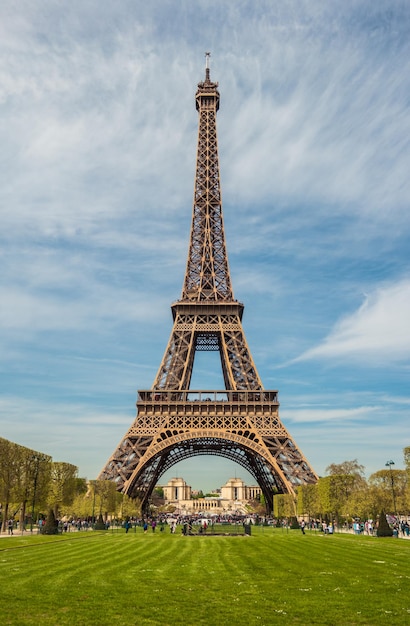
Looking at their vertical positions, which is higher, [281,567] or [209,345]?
[209,345]

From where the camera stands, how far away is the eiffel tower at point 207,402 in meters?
62.6

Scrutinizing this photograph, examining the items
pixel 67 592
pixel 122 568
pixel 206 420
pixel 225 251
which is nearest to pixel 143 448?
pixel 206 420

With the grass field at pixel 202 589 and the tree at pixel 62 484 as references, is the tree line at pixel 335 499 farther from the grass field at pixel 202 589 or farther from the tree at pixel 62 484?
the grass field at pixel 202 589

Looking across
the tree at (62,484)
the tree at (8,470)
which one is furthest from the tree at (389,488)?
the tree at (8,470)

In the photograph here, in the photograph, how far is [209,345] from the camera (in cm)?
8062

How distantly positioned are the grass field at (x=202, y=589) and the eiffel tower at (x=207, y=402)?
36.2 meters

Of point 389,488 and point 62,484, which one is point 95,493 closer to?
point 62,484

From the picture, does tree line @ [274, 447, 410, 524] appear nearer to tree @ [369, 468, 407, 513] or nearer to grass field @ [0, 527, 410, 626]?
tree @ [369, 468, 407, 513]

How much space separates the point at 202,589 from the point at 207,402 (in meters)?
51.7

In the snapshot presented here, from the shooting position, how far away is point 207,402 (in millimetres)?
67500

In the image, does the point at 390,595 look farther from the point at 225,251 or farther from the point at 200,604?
the point at 225,251

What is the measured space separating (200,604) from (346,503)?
1958 inches

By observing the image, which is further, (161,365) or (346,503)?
(161,365)

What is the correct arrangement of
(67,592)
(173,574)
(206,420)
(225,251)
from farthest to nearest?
(225,251)
(206,420)
(173,574)
(67,592)
